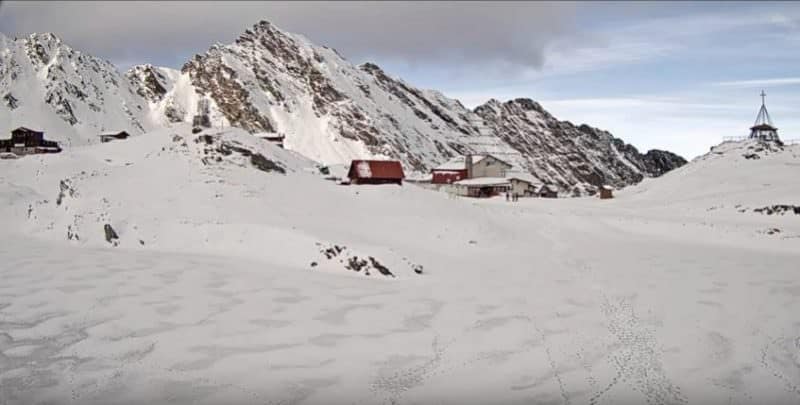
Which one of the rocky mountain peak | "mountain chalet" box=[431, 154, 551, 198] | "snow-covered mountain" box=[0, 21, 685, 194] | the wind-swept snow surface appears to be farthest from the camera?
the rocky mountain peak

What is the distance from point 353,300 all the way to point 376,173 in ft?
114

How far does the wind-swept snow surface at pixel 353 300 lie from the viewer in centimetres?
827

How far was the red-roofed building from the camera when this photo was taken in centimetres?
4750

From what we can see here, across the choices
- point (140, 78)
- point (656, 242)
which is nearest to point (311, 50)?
point (140, 78)

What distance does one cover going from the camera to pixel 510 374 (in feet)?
28.8

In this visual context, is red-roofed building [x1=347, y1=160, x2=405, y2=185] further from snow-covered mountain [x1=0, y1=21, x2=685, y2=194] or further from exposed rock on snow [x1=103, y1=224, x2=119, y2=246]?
snow-covered mountain [x1=0, y1=21, x2=685, y2=194]

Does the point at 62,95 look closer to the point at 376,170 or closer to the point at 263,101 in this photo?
the point at 263,101

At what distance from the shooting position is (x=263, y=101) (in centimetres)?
11350

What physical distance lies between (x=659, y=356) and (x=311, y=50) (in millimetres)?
133737

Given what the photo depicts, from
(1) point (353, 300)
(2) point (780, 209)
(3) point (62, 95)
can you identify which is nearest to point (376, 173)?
(2) point (780, 209)

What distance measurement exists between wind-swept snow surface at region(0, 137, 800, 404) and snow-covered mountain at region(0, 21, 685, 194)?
2893 inches

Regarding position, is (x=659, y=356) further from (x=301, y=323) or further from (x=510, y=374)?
(x=301, y=323)

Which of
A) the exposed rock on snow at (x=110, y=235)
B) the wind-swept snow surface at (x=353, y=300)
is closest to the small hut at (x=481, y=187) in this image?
the wind-swept snow surface at (x=353, y=300)

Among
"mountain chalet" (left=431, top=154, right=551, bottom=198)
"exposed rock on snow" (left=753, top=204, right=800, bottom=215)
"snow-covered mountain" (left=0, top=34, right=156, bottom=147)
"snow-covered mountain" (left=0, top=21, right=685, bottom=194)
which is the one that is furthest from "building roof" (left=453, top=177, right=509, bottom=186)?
"snow-covered mountain" (left=0, top=34, right=156, bottom=147)
